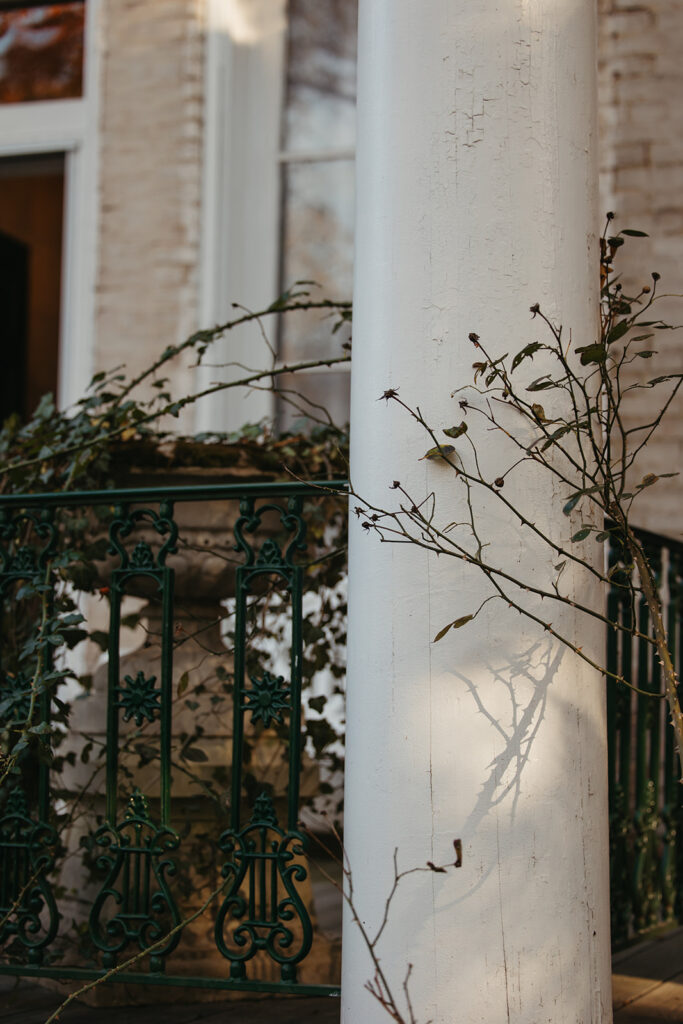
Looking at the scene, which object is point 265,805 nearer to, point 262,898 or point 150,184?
point 262,898

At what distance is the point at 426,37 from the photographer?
194 centimetres

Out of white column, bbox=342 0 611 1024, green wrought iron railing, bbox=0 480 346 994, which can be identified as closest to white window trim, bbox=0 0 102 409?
green wrought iron railing, bbox=0 480 346 994

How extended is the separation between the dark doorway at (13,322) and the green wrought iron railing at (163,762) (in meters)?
3.68

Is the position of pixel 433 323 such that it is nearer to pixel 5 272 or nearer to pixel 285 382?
pixel 285 382

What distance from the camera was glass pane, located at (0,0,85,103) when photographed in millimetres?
5258

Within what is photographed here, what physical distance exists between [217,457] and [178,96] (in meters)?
2.67

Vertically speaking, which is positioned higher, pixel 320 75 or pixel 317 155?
pixel 320 75

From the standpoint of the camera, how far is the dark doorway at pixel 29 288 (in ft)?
21.6

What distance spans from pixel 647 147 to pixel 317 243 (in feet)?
4.68

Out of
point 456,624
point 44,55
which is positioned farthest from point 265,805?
point 44,55

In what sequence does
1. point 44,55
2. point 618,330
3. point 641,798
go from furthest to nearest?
1. point 44,55
2. point 641,798
3. point 618,330

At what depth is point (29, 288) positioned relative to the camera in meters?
7.01

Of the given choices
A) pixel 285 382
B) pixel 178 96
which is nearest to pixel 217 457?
pixel 285 382

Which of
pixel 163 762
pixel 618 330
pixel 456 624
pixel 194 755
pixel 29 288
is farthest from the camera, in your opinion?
pixel 29 288
